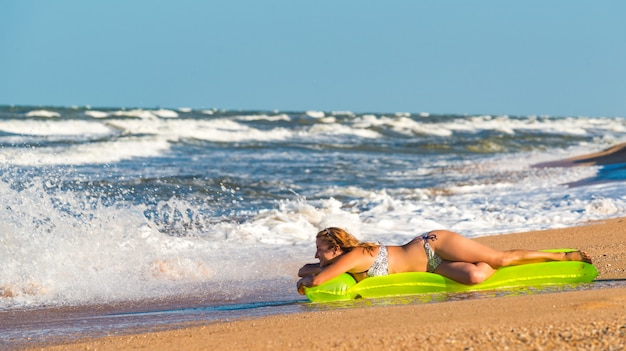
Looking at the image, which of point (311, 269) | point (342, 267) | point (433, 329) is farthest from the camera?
point (311, 269)

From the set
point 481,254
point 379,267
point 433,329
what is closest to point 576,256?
point 481,254

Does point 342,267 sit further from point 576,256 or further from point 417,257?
point 576,256

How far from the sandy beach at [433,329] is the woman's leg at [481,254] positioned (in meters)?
0.70

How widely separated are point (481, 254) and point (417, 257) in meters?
0.45

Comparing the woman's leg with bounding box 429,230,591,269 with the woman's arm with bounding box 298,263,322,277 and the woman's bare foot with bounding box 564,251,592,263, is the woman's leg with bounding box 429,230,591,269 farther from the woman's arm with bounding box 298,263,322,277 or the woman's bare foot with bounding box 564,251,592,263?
the woman's arm with bounding box 298,263,322,277

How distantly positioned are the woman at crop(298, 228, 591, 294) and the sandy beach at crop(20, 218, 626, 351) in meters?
0.70

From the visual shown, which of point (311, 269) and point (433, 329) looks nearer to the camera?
point (433, 329)

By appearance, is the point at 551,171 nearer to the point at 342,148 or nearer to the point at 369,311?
the point at 342,148

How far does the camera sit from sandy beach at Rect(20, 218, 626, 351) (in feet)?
14.0

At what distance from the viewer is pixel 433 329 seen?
15.1 ft

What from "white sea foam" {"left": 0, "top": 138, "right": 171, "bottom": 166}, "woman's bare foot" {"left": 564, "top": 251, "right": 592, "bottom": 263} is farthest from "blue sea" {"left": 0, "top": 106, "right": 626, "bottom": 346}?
"woman's bare foot" {"left": 564, "top": 251, "right": 592, "bottom": 263}

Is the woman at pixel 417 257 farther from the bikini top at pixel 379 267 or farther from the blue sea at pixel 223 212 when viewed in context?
the blue sea at pixel 223 212

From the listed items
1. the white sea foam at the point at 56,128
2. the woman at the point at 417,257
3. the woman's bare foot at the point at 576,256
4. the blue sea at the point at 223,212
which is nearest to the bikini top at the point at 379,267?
the woman at the point at 417,257

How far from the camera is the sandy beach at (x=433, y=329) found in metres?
4.26
